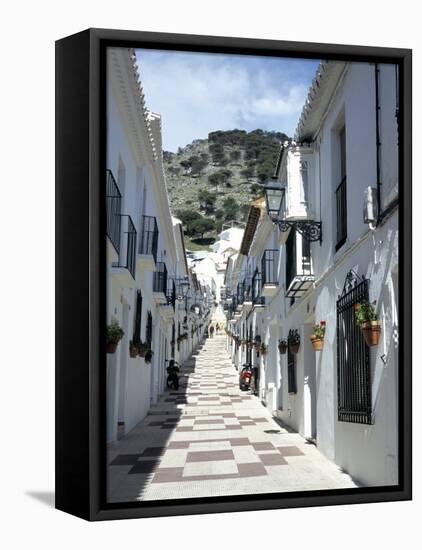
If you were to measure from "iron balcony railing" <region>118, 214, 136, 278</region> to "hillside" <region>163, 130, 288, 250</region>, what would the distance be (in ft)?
3.94

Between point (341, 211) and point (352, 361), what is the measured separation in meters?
1.94

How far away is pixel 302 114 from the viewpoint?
8414 millimetres

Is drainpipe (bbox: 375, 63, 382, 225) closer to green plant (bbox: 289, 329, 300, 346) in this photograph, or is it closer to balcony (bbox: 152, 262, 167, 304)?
green plant (bbox: 289, 329, 300, 346)

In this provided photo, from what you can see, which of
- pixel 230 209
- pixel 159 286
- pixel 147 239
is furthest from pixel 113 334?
pixel 230 209

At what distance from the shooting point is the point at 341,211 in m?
7.61

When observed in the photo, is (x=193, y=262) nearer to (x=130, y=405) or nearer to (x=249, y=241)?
(x=249, y=241)

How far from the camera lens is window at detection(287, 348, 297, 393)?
35.9 ft

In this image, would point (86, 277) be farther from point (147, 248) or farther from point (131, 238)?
point (147, 248)

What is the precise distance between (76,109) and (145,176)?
6129 mm

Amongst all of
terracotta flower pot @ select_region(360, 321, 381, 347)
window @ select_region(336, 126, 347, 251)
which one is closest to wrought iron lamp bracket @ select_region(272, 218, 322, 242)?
window @ select_region(336, 126, 347, 251)

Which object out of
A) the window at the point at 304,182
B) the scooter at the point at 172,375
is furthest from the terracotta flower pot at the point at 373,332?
the scooter at the point at 172,375

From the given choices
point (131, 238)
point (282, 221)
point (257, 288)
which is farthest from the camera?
point (257, 288)

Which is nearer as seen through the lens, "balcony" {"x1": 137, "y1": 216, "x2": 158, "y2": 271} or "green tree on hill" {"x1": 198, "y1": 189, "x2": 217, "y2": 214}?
"balcony" {"x1": 137, "y1": 216, "x2": 158, "y2": 271}

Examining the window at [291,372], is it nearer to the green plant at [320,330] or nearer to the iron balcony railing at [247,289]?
the green plant at [320,330]
